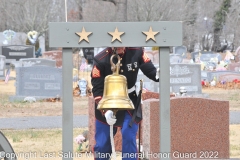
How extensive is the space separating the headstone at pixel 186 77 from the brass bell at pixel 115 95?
11.5m

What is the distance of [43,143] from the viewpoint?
32.1 ft

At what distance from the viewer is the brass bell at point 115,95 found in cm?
527

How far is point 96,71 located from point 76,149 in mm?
3417

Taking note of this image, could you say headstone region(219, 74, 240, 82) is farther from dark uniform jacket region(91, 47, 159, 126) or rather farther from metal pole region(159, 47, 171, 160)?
metal pole region(159, 47, 171, 160)

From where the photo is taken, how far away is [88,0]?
4644cm

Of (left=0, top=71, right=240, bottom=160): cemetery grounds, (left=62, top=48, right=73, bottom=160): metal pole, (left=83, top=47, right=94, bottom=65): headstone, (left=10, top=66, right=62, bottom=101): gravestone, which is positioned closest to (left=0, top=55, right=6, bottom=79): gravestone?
(left=0, top=71, right=240, bottom=160): cemetery grounds

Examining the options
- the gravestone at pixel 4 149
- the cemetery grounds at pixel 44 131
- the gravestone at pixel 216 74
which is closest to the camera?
the gravestone at pixel 4 149

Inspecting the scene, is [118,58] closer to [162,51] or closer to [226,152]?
[162,51]

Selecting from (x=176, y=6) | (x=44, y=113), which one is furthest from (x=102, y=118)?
(x=176, y=6)

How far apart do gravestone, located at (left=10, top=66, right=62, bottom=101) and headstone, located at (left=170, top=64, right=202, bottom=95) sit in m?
3.10

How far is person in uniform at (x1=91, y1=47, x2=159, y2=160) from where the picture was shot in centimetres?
586

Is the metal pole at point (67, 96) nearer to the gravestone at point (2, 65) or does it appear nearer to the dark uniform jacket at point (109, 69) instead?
the dark uniform jacket at point (109, 69)

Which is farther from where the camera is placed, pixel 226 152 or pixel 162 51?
pixel 226 152

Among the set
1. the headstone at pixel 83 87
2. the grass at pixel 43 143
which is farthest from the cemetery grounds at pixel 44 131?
the headstone at pixel 83 87
